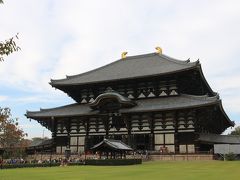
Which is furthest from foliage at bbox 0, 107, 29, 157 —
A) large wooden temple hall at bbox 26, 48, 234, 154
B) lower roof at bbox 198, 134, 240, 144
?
lower roof at bbox 198, 134, 240, 144

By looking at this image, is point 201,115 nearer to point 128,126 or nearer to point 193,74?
point 193,74

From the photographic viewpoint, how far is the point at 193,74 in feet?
162

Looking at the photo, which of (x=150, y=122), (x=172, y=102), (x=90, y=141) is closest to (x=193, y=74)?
(x=172, y=102)

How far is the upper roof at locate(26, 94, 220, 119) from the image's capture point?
44609 mm

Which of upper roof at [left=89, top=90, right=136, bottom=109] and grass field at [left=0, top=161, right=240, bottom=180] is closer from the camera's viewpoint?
grass field at [left=0, top=161, right=240, bottom=180]

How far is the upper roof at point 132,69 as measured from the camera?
2050 inches

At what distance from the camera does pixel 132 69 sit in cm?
5847

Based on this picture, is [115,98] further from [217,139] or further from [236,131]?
[236,131]

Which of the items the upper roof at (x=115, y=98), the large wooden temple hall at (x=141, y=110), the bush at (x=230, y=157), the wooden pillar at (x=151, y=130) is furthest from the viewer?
the upper roof at (x=115, y=98)

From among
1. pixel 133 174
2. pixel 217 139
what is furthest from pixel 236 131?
pixel 133 174

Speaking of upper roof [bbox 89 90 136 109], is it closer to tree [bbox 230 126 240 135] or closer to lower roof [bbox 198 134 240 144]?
lower roof [bbox 198 134 240 144]

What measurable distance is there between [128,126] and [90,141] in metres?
6.56

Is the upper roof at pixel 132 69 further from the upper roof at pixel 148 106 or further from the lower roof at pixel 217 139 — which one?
the lower roof at pixel 217 139

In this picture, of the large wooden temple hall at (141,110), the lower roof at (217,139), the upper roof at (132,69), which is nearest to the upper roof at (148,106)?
the large wooden temple hall at (141,110)
